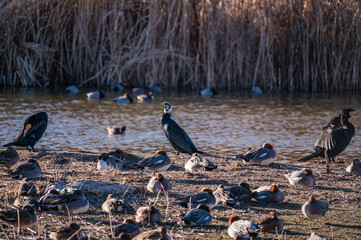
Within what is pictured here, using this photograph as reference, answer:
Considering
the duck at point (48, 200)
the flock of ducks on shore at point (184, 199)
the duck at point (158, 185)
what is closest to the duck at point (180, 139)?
the flock of ducks on shore at point (184, 199)

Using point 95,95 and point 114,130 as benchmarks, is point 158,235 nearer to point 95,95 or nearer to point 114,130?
point 114,130

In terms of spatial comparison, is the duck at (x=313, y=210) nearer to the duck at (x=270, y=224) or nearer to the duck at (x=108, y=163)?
the duck at (x=270, y=224)

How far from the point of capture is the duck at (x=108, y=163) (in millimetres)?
7340

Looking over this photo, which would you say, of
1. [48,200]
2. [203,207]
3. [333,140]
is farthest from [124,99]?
[203,207]

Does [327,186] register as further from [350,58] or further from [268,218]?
[350,58]

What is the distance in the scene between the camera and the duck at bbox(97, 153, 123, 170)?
7.34 meters

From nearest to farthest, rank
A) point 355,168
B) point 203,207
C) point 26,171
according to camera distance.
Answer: point 203,207 < point 26,171 < point 355,168

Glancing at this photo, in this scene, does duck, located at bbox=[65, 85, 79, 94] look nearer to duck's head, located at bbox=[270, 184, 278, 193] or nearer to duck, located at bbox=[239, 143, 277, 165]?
duck, located at bbox=[239, 143, 277, 165]

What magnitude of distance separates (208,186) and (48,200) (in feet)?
6.63

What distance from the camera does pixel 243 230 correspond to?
4.74 m

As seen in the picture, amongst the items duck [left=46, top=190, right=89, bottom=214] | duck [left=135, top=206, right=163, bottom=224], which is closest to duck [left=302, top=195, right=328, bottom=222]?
duck [left=135, top=206, right=163, bottom=224]

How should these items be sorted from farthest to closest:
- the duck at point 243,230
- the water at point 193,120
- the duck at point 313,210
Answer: the water at point 193,120
the duck at point 313,210
the duck at point 243,230

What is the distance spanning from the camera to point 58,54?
18.2 m

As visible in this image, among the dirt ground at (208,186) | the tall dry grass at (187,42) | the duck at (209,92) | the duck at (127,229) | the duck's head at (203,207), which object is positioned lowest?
the dirt ground at (208,186)
